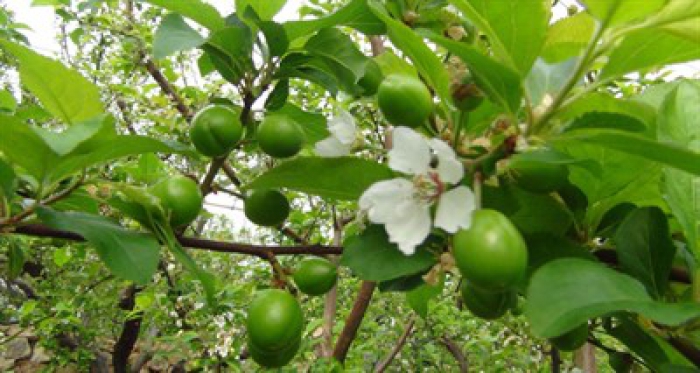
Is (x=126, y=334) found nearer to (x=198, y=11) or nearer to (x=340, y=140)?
(x=198, y=11)

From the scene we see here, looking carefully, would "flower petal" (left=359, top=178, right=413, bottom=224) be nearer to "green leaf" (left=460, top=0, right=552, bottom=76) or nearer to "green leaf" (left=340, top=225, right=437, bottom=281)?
"green leaf" (left=340, top=225, right=437, bottom=281)

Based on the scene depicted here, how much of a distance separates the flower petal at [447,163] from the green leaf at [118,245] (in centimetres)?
45

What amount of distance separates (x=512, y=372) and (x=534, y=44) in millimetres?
5392

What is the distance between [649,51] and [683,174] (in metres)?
0.18

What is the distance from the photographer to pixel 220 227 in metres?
9.88

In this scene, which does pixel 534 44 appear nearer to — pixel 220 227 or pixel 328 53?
pixel 328 53

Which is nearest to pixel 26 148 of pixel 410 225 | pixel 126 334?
pixel 410 225

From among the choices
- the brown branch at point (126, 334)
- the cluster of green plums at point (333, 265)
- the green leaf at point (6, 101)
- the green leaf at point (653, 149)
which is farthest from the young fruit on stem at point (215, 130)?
the brown branch at point (126, 334)

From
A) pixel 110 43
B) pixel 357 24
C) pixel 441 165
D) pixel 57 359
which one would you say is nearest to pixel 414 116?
pixel 441 165

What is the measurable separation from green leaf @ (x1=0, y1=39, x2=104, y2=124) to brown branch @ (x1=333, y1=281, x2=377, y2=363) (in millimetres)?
1228

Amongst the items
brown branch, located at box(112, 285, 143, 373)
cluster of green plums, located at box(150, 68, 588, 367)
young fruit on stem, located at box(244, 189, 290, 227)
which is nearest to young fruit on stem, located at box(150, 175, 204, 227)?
cluster of green plums, located at box(150, 68, 588, 367)

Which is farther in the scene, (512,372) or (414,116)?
(512,372)

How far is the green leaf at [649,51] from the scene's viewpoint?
771 millimetres

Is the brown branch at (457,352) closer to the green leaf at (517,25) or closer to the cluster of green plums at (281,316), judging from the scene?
the cluster of green plums at (281,316)
